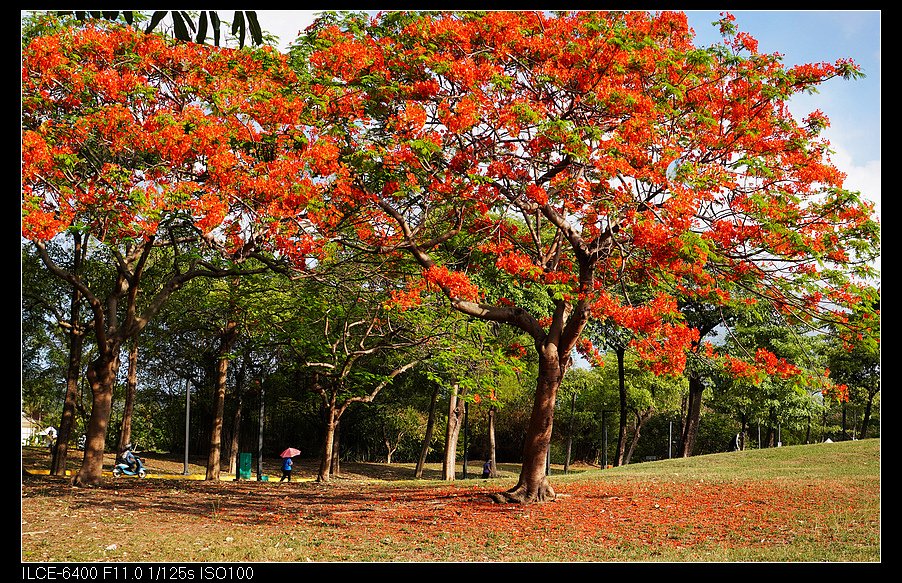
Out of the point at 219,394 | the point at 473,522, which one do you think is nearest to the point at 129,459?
the point at 219,394

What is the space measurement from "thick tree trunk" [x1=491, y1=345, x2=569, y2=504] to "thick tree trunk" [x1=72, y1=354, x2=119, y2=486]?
8293 mm

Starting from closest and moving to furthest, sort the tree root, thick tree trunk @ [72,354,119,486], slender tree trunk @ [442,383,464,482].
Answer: the tree root
thick tree trunk @ [72,354,119,486]
slender tree trunk @ [442,383,464,482]

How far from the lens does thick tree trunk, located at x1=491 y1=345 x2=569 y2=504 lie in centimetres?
1303

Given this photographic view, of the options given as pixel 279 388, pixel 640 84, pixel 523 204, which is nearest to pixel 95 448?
pixel 523 204

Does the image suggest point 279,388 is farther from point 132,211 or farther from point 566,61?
point 566,61

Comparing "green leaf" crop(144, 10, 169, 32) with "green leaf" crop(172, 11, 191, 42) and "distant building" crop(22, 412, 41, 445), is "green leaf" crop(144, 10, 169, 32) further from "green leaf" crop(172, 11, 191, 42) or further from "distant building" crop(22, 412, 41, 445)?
"distant building" crop(22, 412, 41, 445)

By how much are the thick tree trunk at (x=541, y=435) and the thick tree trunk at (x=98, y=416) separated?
327 inches

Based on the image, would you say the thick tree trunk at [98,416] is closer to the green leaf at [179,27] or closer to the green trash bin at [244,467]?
the green trash bin at [244,467]

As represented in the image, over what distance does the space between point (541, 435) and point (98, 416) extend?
917 cm

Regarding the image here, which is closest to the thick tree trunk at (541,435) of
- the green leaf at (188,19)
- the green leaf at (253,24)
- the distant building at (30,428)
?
the green leaf at (253,24)

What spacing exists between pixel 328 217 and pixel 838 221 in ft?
24.6

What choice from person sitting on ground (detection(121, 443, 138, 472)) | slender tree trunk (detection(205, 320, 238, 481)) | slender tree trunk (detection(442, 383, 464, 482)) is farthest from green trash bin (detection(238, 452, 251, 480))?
slender tree trunk (detection(442, 383, 464, 482))

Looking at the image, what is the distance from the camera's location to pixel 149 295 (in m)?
22.5

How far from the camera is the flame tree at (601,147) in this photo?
11352 millimetres
